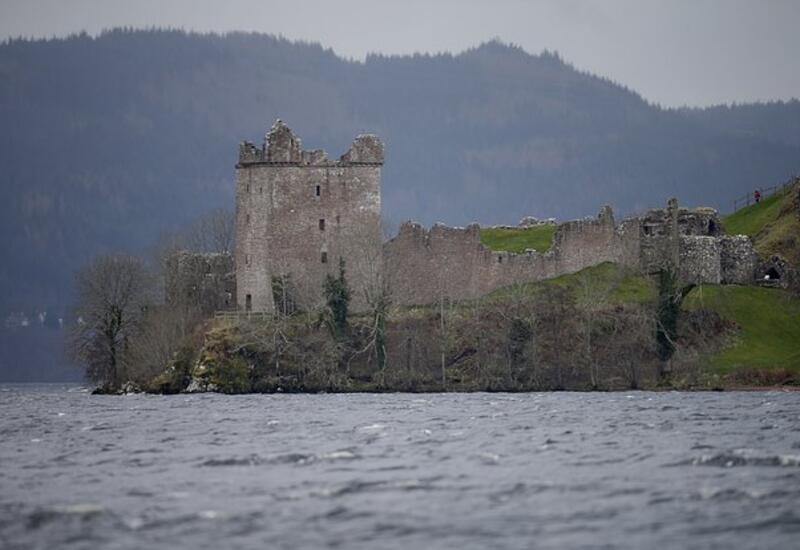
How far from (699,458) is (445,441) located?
9.84m

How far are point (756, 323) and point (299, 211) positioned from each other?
85.0ft

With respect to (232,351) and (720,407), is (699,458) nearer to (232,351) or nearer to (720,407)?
(720,407)

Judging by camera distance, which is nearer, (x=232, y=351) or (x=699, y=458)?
(x=699, y=458)

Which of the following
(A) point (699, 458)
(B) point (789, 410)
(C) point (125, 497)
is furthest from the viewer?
(B) point (789, 410)

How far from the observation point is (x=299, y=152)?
112188 millimetres

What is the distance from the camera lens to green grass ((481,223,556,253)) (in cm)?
11554

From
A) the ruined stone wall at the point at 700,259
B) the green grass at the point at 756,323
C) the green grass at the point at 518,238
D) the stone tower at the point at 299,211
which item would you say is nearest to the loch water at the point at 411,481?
the green grass at the point at 756,323

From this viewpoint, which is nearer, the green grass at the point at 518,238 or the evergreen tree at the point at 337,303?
the evergreen tree at the point at 337,303

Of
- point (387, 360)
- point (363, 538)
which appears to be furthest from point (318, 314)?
point (363, 538)

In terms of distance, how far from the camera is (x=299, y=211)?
112 m

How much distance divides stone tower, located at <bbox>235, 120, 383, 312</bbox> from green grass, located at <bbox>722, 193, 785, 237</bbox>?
2557cm

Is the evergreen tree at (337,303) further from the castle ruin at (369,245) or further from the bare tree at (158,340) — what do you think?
the bare tree at (158,340)

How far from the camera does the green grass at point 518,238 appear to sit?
116m

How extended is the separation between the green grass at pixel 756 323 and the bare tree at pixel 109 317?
32.7 meters
